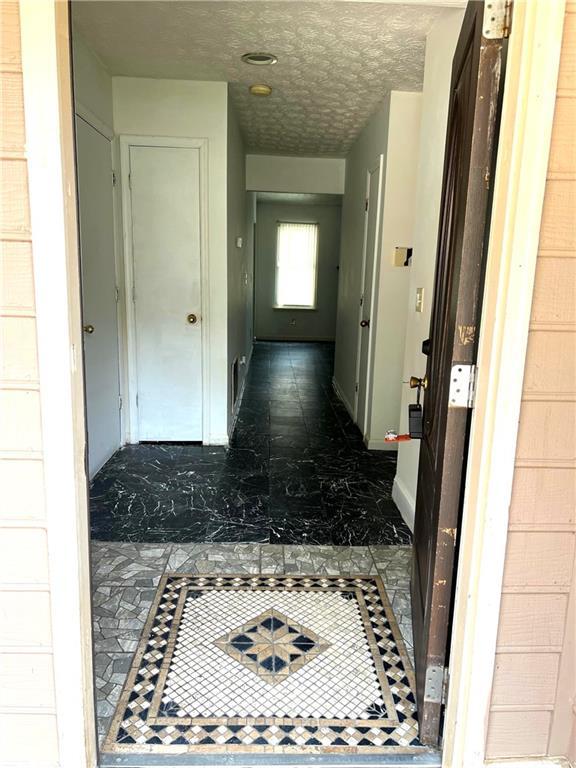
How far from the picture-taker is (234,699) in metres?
1.66

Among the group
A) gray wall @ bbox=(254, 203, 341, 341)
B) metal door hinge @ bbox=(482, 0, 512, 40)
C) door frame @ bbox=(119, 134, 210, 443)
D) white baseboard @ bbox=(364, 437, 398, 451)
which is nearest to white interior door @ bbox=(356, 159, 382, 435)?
white baseboard @ bbox=(364, 437, 398, 451)

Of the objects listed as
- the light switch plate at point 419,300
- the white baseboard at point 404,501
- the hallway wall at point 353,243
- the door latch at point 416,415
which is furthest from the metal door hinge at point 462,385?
the hallway wall at point 353,243

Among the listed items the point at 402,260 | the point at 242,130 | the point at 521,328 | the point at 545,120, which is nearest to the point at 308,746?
the point at 521,328

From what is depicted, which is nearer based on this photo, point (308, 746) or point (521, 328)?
point (521, 328)

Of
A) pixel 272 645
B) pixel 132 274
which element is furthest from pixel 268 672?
pixel 132 274

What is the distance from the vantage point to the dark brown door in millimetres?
1177

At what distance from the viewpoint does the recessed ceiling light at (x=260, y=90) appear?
3.58 m

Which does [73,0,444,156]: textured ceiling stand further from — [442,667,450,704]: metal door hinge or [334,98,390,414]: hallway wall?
[442,667,450,704]: metal door hinge

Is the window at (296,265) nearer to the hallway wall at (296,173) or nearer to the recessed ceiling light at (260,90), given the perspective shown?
the hallway wall at (296,173)

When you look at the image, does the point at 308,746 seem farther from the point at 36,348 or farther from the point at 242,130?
the point at 242,130

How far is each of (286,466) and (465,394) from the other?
8.41 feet

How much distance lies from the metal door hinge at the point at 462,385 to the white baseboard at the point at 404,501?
5.08ft

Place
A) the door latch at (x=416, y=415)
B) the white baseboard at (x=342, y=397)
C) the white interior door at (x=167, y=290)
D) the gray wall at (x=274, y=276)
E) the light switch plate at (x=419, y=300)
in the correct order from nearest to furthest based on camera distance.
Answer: the door latch at (x=416, y=415)
the light switch plate at (x=419, y=300)
the white interior door at (x=167, y=290)
the white baseboard at (x=342, y=397)
the gray wall at (x=274, y=276)

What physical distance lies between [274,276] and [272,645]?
27.7 feet
